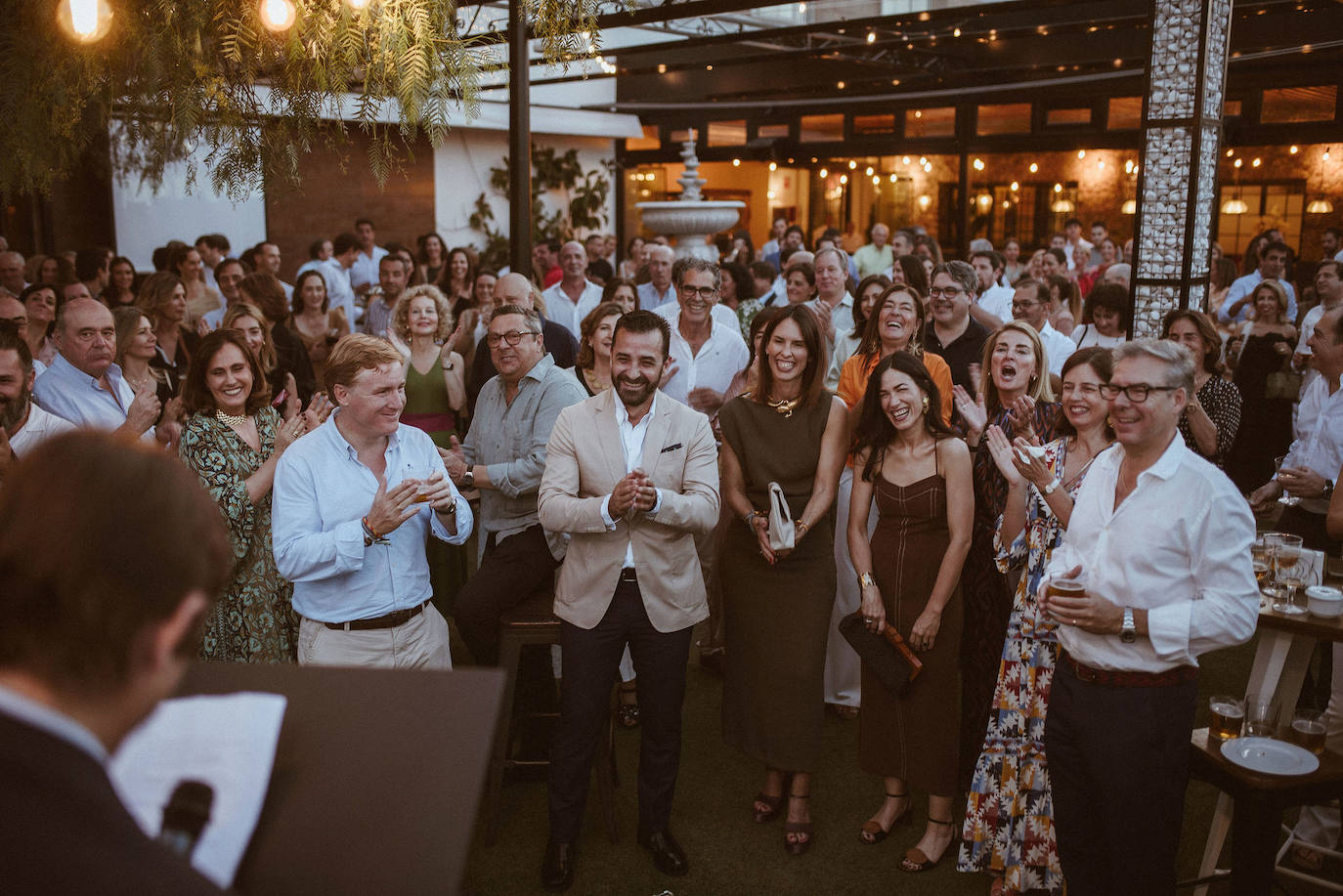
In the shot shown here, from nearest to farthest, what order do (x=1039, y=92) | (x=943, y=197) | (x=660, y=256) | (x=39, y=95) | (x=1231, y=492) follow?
(x=1231, y=492)
(x=39, y=95)
(x=660, y=256)
(x=1039, y=92)
(x=943, y=197)

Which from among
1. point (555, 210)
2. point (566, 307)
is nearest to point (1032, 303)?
point (566, 307)

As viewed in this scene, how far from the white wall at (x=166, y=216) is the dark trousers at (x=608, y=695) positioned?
10.6 m

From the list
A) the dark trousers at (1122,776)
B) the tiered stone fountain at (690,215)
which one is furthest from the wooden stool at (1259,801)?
the tiered stone fountain at (690,215)

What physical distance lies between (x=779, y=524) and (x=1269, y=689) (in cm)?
164

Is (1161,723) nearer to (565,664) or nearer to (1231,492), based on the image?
(1231,492)

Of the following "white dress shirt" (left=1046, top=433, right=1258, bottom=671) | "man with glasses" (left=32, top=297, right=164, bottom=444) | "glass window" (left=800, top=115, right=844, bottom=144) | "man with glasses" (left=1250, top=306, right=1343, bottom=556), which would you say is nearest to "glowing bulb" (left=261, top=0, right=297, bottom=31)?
"man with glasses" (left=32, top=297, right=164, bottom=444)

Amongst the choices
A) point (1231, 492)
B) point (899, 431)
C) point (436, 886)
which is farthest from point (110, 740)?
point (899, 431)

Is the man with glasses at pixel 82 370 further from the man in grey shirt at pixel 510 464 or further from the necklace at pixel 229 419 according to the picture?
the man in grey shirt at pixel 510 464

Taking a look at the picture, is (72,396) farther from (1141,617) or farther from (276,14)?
(1141,617)

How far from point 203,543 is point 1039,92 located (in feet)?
54.2

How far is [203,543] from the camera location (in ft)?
2.76

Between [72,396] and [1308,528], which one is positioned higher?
[72,396]

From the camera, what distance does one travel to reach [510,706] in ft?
12.0

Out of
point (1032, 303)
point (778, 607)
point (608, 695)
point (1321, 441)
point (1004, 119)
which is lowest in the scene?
point (608, 695)
